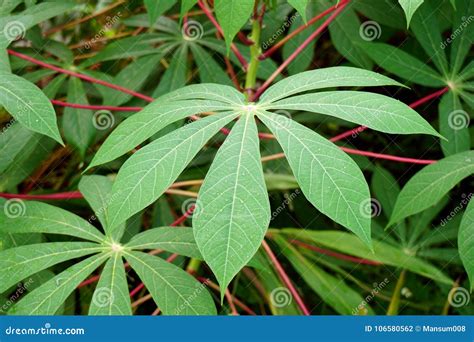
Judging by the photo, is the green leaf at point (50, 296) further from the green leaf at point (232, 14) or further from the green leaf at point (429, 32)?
the green leaf at point (429, 32)

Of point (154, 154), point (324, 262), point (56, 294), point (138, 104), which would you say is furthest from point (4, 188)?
point (324, 262)

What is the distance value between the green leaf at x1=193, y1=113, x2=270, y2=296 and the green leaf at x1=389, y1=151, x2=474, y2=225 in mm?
442

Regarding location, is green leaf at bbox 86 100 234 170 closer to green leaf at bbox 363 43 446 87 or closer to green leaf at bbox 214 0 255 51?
green leaf at bbox 214 0 255 51

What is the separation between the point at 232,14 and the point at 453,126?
672 millimetres

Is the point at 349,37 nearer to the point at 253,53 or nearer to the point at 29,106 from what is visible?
the point at 253,53

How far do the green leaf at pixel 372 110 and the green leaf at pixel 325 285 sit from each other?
2.08ft

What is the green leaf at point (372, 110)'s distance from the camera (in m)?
1.06

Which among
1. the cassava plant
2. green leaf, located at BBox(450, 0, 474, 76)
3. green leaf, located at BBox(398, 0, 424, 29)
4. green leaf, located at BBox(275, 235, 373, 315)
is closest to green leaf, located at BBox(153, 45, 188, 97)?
the cassava plant

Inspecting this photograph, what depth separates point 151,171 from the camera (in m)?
1.04

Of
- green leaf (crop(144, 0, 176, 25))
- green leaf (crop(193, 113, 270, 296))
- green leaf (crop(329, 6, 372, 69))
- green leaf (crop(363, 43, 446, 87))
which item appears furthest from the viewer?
green leaf (crop(329, 6, 372, 69))

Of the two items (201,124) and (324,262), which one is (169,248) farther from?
(324,262)

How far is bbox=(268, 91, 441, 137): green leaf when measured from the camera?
1064 mm

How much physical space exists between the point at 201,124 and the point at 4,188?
715 mm

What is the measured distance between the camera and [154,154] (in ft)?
3.49
